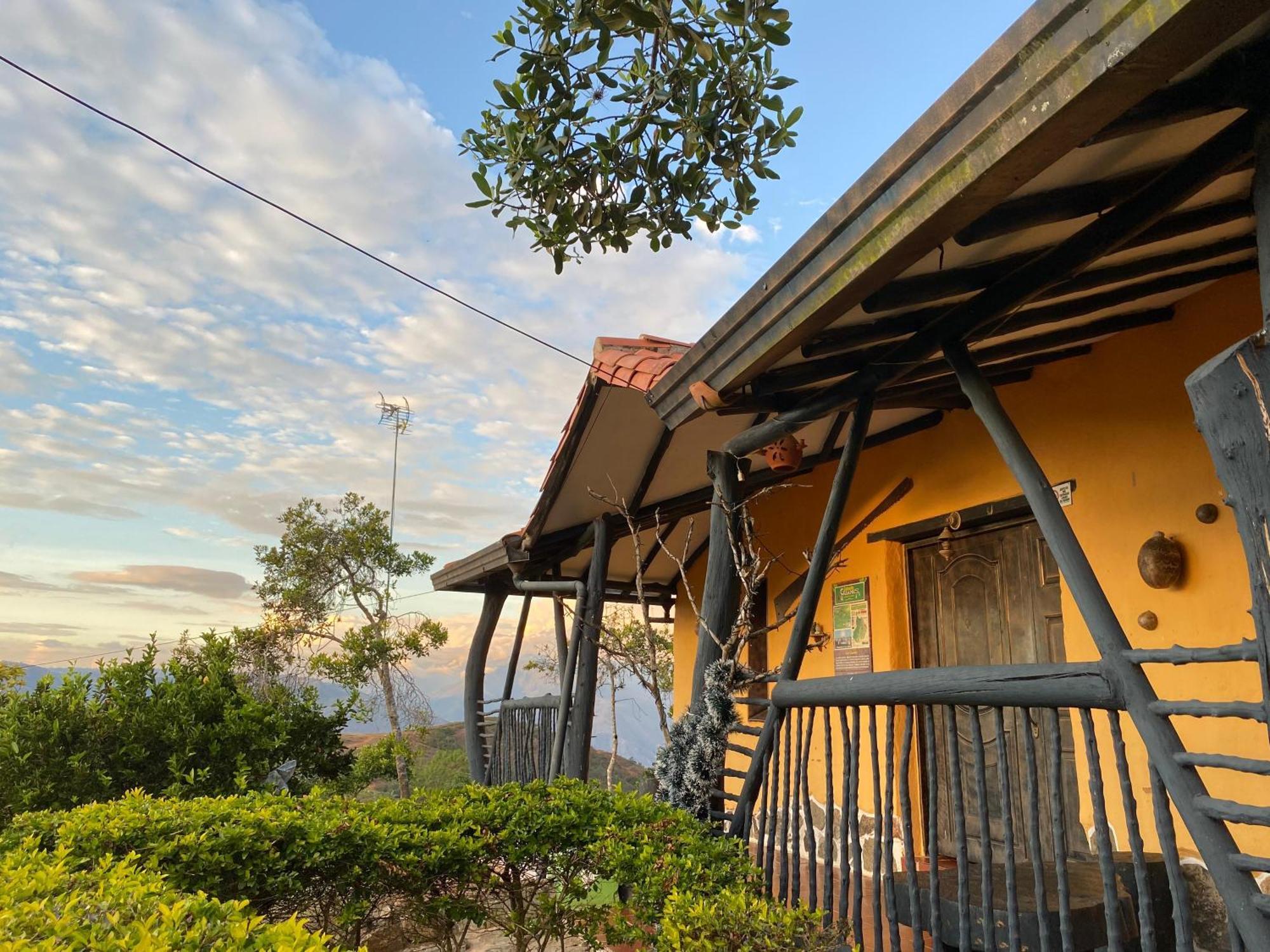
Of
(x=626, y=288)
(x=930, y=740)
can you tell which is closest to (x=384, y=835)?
(x=930, y=740)

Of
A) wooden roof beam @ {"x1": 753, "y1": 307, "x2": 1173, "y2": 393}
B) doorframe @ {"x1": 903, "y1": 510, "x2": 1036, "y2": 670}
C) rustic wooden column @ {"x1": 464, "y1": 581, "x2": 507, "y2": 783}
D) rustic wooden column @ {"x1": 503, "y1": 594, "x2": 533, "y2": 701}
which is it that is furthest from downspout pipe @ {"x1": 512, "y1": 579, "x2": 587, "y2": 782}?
wooden roof beam @ {"x1": 753, "y1": 307, "x2": 1173, "y2": 393}

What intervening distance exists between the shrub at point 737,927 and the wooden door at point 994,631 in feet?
6.96

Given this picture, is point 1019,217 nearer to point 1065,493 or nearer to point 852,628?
point 1065,493

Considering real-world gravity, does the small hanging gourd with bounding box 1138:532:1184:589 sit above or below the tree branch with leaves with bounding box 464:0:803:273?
below

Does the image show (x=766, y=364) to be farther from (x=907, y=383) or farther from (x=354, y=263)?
(x=354, y=263)

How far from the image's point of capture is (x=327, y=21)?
218 inches

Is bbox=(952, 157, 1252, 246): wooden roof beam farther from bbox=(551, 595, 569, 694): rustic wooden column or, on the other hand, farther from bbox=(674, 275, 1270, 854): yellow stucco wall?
bbox=(551, 595, 569, 694): rustic wooden column

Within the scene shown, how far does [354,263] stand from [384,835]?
21.9ft

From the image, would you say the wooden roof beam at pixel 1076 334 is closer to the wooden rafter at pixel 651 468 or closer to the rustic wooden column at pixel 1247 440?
the rustic wooden column at pixel 1247 440

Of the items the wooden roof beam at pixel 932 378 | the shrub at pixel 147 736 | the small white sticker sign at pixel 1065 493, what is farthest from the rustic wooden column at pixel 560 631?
the small white sticker sign at pixel 1065 493

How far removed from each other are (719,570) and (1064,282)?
70.9 inches

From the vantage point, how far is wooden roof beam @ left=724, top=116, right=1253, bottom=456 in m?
1.85

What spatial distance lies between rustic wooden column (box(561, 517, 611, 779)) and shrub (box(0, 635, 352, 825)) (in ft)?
5.97

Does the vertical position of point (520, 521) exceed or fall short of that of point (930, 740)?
it exceeds it
